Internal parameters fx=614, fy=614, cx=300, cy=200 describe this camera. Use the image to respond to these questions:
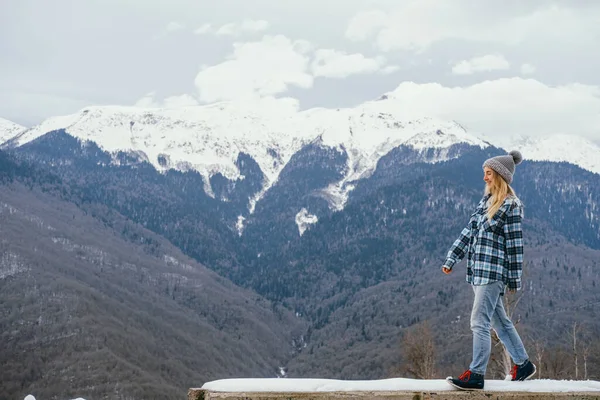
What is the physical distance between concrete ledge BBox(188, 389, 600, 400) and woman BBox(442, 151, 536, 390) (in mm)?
638

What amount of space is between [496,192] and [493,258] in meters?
0.83

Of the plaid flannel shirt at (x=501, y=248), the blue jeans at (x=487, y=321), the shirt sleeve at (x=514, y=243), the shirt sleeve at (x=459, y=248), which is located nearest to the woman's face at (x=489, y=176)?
the plaid flannel shirt at (x=501, y=248)

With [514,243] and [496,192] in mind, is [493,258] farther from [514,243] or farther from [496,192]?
[496,192]

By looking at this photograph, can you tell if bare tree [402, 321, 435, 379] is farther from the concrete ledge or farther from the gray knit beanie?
the concrete ledge

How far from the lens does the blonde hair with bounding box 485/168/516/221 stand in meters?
7.38

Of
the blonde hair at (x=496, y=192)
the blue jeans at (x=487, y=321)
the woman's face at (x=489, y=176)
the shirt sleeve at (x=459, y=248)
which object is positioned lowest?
the blue jeans at (x=487, y=321)

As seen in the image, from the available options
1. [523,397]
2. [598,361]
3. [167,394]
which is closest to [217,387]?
A: [523,397]

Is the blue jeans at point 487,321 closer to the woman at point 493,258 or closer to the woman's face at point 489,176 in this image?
the woman at point 493,258

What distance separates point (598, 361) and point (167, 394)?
4687 inches

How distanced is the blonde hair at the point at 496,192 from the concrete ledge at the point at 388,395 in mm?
2045

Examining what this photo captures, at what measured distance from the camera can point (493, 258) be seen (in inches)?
289

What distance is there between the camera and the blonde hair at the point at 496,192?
7.38 m

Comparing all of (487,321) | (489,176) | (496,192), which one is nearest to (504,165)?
(489,176)

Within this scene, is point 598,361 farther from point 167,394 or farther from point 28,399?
point 167,394
